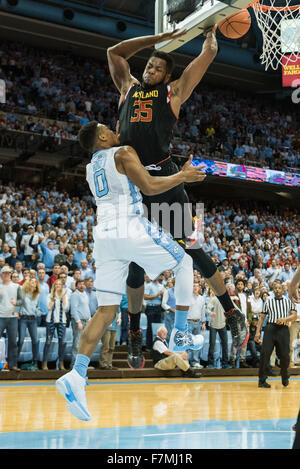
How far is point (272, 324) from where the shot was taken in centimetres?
1061

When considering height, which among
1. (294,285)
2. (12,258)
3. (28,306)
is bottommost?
(28,306)

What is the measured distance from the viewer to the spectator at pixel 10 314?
10.1 meters

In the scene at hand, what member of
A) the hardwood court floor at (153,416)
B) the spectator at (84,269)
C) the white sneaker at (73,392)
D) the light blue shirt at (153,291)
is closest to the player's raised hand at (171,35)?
the white sneaker at (73,392)

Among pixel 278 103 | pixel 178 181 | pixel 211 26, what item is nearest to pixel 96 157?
pixel 178 181

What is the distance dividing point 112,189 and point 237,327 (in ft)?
5.22

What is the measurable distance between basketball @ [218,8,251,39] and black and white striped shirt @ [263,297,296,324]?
6358 mm

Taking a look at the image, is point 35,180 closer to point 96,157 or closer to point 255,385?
point 255,385

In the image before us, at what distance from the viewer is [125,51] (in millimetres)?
4656

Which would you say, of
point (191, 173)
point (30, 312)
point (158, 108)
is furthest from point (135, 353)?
point (30, 312)

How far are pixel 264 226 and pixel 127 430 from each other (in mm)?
16904

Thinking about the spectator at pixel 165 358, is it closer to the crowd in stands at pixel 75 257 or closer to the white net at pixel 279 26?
the crowd in stands at pixel 75 257

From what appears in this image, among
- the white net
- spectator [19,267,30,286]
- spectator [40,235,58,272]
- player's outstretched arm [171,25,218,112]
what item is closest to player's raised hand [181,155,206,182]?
player's outstretched arm [171,25,218,112]

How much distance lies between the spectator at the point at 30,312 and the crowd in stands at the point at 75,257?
18 millimetres

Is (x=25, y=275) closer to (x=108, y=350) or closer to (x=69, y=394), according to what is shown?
(x=108, y=350)
